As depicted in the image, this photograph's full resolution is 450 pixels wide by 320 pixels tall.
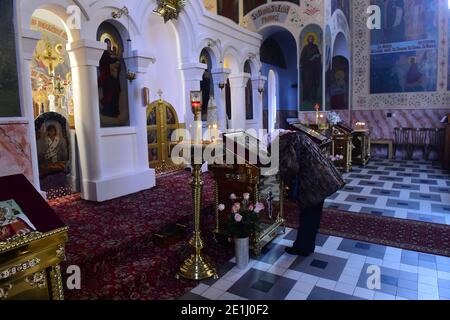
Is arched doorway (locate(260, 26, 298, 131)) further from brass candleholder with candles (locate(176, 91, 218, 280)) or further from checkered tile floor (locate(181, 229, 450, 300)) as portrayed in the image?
brass candleholder with candles (locate(176, 91, 218, 280))

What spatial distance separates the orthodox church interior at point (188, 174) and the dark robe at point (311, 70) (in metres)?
0.05

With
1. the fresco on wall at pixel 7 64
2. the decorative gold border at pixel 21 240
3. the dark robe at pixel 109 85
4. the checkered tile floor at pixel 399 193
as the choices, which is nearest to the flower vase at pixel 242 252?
the decorative gold border at pixel 21 240

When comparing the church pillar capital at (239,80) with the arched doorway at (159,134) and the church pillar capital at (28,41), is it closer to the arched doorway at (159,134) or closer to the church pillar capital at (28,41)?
the arched doorway at (159,134)

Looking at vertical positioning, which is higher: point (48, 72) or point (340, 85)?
point (48, 72)

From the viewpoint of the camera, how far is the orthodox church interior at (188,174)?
10.8ft

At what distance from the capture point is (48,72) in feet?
33.1

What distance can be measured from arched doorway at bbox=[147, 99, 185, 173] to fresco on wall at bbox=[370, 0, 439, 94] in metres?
8.38

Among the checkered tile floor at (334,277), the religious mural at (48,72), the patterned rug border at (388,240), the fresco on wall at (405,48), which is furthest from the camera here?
the fresco on wall at (405,48)

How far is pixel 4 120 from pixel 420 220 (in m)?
6.08

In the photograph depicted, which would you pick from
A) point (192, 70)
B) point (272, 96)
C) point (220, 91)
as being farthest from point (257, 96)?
A: point (272, 96)

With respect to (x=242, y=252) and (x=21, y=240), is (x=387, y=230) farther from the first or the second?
(x=21, y=240)

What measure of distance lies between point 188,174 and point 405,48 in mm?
9743
